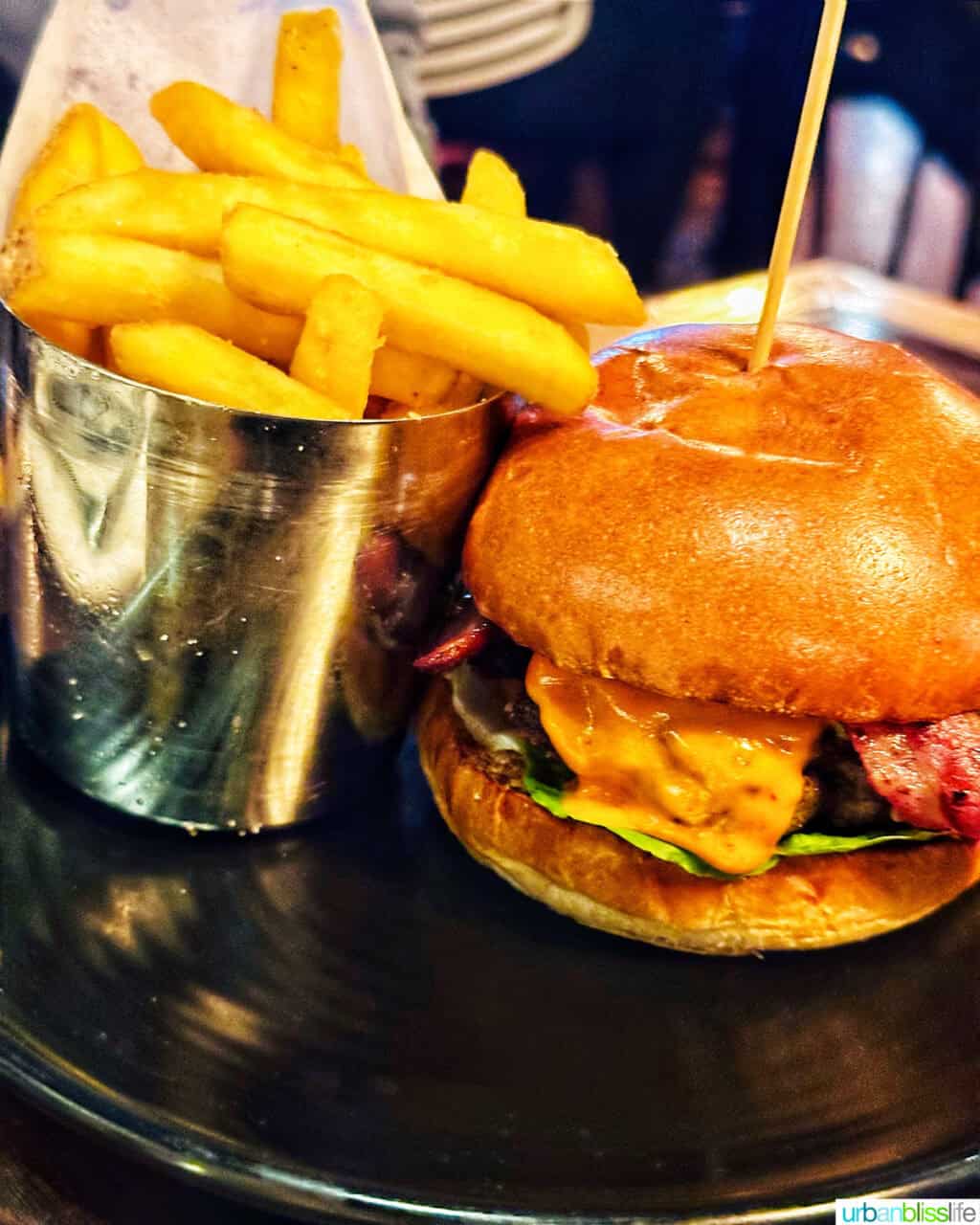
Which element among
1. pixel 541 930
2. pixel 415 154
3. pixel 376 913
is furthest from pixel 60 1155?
pixel 415 154

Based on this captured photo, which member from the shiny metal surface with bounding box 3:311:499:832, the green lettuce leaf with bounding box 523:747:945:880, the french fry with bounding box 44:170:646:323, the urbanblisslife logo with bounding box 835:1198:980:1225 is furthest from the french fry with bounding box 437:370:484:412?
the urbanblisslife logo with bounding box 835:1198:980:1225

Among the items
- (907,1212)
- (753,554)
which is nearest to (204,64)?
(753,554)

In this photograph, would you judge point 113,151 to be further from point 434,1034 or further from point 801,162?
point 434,1034

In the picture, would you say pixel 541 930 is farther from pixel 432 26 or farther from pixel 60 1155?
pixel 432 26

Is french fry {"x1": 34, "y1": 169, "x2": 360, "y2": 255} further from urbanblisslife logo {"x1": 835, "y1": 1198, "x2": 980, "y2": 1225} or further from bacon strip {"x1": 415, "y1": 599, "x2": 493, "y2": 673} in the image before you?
urbanblisslife logo {"x1": 835, "y1": 1198, "x2": 980, "y2": 1225}

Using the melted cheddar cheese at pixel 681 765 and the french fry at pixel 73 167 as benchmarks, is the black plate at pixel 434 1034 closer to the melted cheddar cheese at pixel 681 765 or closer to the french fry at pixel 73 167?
the melted cheddar cheese at pixel 681 765
